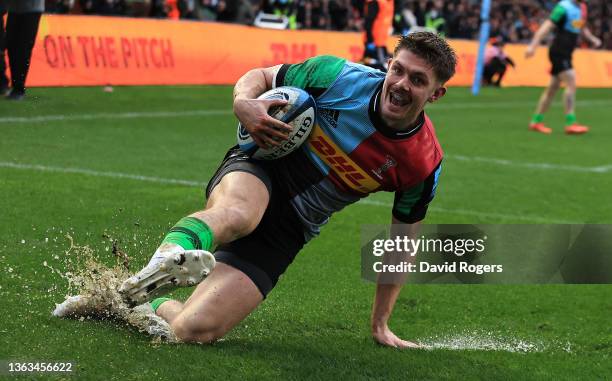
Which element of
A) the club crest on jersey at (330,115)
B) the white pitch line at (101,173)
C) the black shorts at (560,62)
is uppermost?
the club crest on jersey at (330,115)

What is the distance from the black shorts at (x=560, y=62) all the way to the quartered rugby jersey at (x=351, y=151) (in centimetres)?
1138

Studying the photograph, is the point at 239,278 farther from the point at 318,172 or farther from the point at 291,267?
the point at 291,267

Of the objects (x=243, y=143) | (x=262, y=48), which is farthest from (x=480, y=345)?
(x=262, y=48)

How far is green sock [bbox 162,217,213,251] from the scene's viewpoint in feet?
13.9

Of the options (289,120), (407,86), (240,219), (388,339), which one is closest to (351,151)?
(289,120)

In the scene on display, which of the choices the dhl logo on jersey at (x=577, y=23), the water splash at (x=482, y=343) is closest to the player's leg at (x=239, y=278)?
the water splash at (x=482, y=343)

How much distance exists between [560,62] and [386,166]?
11644 mm

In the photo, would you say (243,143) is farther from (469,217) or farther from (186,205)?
(469,217)

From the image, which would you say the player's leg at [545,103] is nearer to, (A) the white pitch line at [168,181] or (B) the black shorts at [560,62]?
(B) the black shorts at [560,62]

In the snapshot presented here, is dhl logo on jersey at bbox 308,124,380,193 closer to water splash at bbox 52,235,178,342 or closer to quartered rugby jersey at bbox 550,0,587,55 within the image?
water splash at bbox 52,235,178,342

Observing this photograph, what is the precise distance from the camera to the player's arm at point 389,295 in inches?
208

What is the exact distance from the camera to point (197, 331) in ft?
15.9

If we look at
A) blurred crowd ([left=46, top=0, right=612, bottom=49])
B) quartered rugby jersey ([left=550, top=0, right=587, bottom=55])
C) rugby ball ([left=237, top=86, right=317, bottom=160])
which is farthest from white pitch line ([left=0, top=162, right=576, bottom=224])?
blurred crowd ([left=46, top=0, right=612, bottom=49])

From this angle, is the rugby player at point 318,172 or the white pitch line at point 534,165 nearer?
the rugby player at point 318,172
